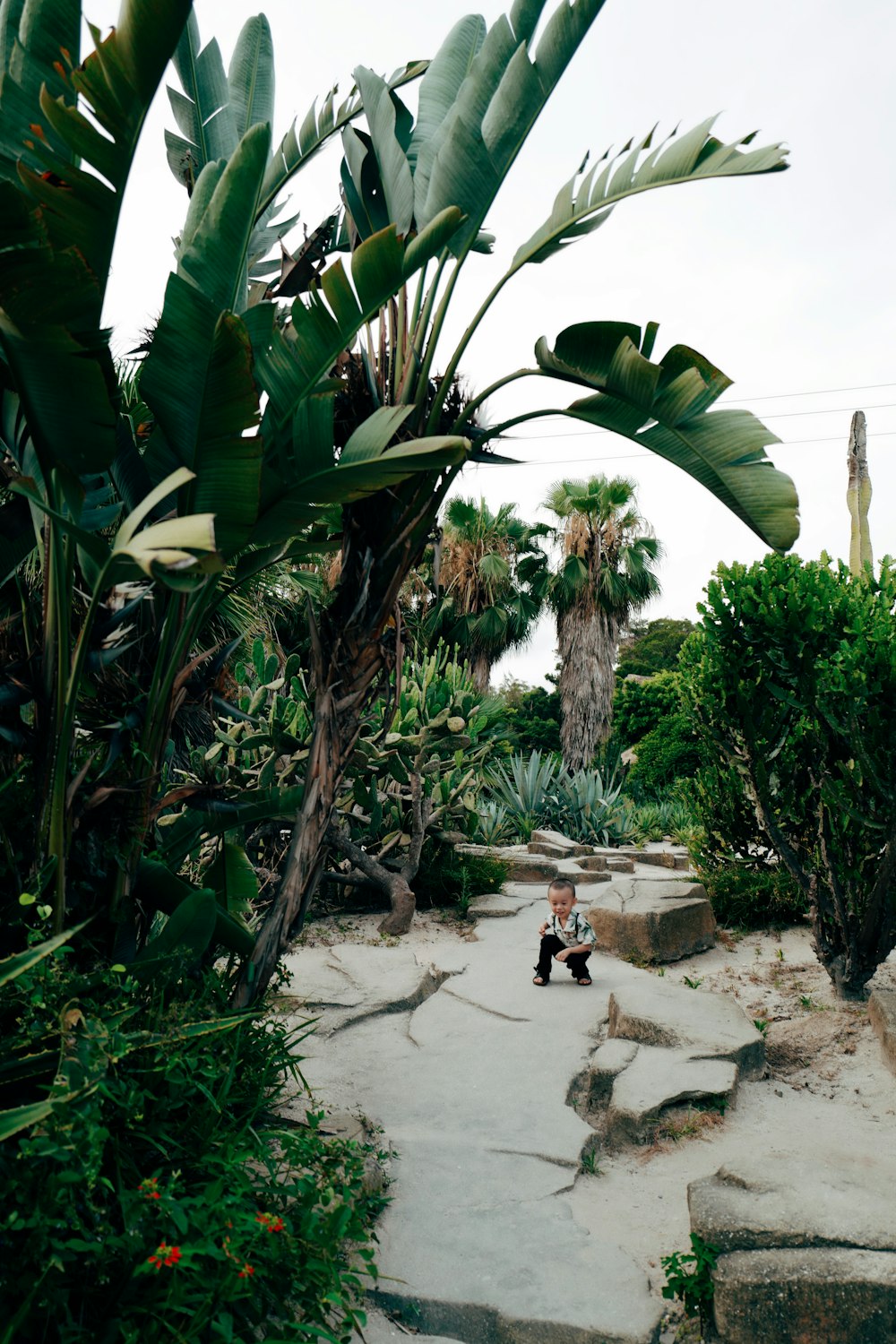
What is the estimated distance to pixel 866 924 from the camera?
207 inches

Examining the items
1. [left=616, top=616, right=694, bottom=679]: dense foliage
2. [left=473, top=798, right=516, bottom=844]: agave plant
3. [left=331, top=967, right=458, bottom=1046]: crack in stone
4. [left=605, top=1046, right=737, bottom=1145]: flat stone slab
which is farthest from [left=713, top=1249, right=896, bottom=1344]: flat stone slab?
[left=616, top=616, right=694, bottom=679]: dense foliage

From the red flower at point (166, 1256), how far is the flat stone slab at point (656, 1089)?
94.4 inches

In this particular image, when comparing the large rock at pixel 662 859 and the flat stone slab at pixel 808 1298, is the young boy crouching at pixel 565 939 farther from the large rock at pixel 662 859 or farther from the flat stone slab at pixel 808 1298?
the large rock at pixel 662 859

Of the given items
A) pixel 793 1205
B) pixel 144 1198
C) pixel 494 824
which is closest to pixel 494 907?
pixel 494 824

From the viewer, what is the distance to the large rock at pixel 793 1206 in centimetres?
261

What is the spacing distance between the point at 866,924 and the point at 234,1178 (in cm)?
413

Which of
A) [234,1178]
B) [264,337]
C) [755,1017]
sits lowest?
[755,1017]

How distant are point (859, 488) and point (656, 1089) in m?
14.8

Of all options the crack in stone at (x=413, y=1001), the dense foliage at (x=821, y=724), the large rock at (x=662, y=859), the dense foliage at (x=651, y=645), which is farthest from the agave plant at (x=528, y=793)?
the dense foliage at (x=651, y=645)

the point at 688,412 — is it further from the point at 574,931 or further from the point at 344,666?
the point at 574,931

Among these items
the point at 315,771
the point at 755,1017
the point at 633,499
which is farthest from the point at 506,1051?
the point at 633,499

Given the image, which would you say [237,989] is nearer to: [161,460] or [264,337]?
[161,460]

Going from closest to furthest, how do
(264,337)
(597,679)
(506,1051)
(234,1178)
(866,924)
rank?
(234,1178), (264,337), (506,1051), (866,924), (597,679)

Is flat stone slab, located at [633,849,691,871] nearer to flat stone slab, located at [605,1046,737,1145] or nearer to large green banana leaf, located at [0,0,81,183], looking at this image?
flat stone slab, located at [605,1046,737,1145]
